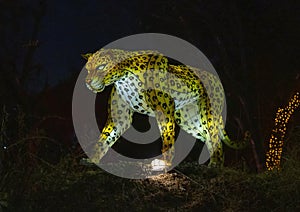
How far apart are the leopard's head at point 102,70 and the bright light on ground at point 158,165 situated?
3.81ft

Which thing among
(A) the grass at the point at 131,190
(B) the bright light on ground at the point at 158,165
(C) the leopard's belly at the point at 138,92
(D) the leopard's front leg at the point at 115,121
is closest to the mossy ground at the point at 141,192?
(A) the grass at the point at 131,190

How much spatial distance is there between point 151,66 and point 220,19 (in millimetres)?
4049

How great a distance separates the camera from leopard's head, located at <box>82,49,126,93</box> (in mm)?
7180

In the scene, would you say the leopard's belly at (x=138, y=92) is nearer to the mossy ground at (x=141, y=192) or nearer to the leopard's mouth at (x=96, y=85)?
the leopard's mouth at (x=96, y=85)

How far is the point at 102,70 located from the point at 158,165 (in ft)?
4.58

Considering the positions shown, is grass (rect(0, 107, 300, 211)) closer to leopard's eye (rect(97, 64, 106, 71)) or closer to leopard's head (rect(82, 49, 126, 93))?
leopard's head (rect(82, 49, 126, 93))

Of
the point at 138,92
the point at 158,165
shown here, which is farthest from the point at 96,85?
the point at 158,165

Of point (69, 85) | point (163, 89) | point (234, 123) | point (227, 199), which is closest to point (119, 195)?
point (227, 199)

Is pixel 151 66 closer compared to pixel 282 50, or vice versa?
pixel 151 66

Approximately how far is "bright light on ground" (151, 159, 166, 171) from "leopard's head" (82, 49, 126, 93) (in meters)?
1.16

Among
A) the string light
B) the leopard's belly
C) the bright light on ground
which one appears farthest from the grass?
the string light

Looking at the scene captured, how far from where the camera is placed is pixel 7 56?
12.7 meters

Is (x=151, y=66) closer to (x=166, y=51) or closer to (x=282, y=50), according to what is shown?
(x=166, y=51)

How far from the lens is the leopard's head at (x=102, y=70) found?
23.6ft
